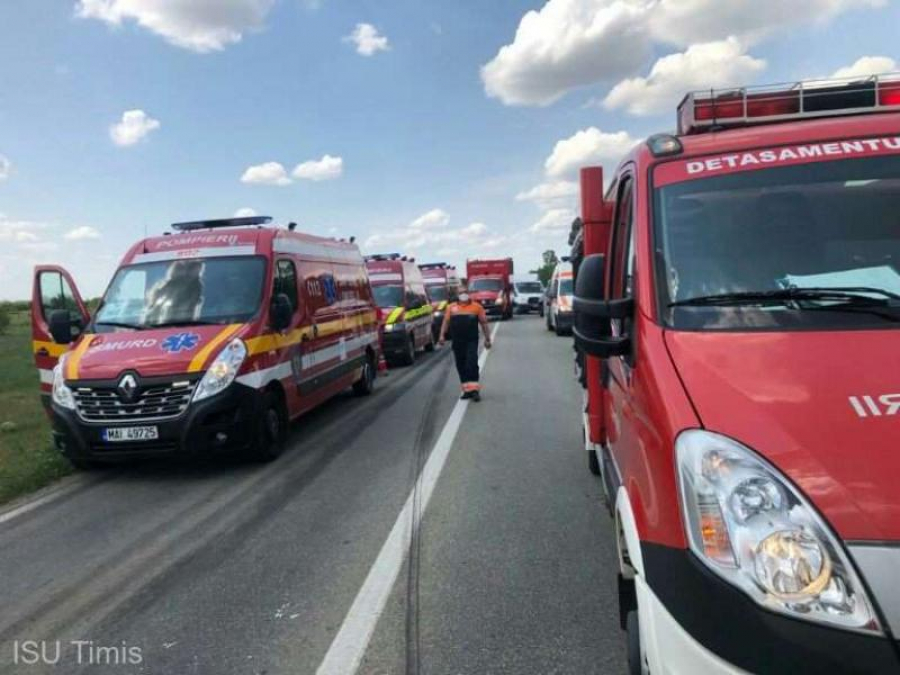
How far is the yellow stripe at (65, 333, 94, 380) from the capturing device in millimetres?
6810

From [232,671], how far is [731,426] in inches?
102

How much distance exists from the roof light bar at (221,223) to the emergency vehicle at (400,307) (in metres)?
6.00

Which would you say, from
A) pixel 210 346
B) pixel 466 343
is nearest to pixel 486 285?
pixel 466 343

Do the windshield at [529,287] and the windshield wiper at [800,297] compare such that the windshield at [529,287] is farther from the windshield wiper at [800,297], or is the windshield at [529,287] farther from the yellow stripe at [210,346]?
the windshield wiper at [800,297]

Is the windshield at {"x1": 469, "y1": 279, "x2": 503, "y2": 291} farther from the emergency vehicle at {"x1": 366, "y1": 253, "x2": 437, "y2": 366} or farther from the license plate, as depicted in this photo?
the license plate

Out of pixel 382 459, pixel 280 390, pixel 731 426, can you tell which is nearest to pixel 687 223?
pixel 731 426

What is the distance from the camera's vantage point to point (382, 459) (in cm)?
724

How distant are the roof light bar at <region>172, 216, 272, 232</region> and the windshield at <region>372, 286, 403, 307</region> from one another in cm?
797

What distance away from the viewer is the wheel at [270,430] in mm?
7117

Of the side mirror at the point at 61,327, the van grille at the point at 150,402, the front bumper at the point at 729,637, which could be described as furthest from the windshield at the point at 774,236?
the side mirror at the point at 61,327

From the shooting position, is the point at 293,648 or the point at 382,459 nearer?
the point at 293,648

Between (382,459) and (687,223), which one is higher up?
(687,223)

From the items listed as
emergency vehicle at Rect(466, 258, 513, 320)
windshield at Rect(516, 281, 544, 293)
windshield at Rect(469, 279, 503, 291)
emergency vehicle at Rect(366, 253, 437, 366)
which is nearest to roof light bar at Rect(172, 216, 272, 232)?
emergency vehicle at Rect(366, 253, 437, 366)

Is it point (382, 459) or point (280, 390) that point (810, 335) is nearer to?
point (382, 459)
